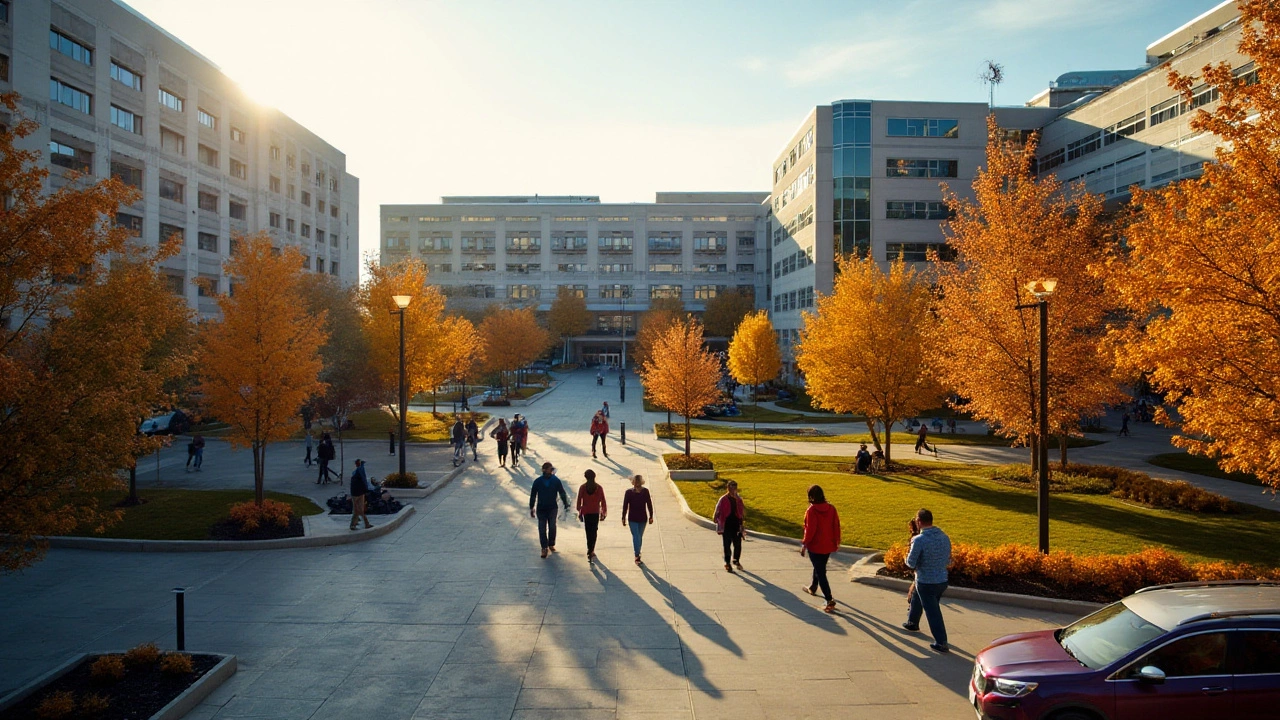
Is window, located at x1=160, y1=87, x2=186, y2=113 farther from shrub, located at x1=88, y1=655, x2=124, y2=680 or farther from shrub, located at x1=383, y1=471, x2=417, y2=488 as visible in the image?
shrub, located at x1=88, y1=655, x2=124, y2=680

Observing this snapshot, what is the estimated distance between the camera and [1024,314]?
21.4 metres

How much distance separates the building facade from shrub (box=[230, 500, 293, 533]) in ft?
288

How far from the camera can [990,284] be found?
21609mm

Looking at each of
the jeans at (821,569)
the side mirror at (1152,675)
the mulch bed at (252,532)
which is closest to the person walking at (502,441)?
the mulch bed at (252,532)

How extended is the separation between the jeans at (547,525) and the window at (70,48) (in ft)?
130

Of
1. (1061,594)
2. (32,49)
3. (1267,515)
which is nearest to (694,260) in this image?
(32,49)

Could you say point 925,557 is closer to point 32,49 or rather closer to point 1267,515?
point 1267,515

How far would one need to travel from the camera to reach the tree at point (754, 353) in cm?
4738

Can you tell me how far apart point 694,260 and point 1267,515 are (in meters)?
88.7

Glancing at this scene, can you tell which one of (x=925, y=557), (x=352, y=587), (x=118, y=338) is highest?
(x=118, y=338)

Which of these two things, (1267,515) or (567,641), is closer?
(567,641)

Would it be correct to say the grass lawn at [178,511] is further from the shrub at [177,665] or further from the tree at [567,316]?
the tree at [567,316]

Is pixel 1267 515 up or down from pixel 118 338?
down

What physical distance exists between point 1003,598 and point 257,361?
15.9m
